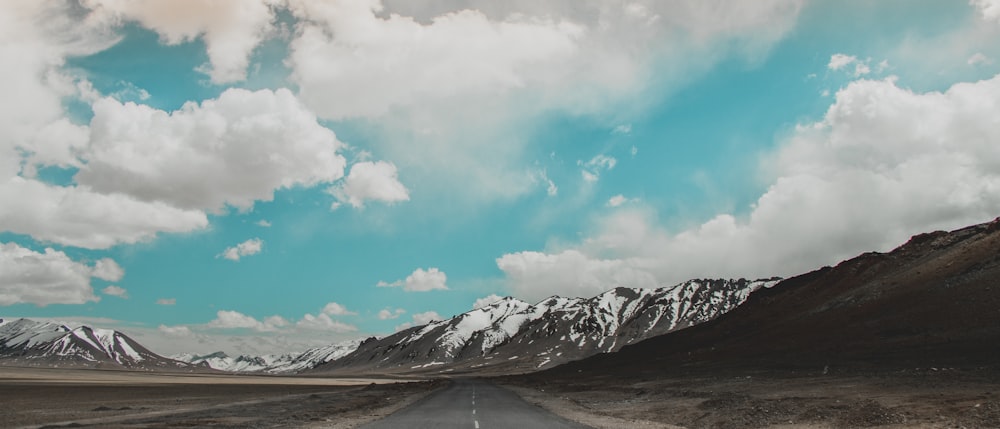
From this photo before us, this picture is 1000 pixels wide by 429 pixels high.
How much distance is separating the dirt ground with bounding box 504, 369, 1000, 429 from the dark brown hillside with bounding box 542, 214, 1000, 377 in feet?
35.0

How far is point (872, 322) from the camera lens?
75750 millimetres

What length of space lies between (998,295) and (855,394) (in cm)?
4216

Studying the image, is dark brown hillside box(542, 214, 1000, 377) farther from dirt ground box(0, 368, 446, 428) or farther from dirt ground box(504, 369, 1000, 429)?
dirt ground box(0, 368, 446, 428)

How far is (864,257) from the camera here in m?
122

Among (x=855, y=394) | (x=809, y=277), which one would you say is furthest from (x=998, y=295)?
(x=809, y=277)

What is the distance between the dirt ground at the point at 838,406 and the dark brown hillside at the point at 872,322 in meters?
10.7

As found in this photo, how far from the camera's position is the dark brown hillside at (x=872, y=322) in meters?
55.7

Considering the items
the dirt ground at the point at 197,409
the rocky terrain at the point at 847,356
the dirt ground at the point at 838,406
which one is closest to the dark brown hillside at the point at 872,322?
the rocky terrain at the point at 847,356

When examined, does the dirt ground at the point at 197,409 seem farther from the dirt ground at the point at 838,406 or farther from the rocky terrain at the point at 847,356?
the rocky terrain at the point at 847,356

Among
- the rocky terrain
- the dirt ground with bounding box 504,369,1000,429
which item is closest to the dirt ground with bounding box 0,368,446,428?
the dirt ground with bounding box 504,369,1000,429

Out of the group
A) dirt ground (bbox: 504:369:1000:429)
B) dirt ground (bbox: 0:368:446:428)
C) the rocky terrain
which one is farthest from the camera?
dirt ground (bbox: 0:368:446:428)

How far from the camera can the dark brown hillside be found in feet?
183

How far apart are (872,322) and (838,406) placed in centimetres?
5578

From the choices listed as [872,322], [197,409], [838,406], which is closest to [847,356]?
[872,322]
